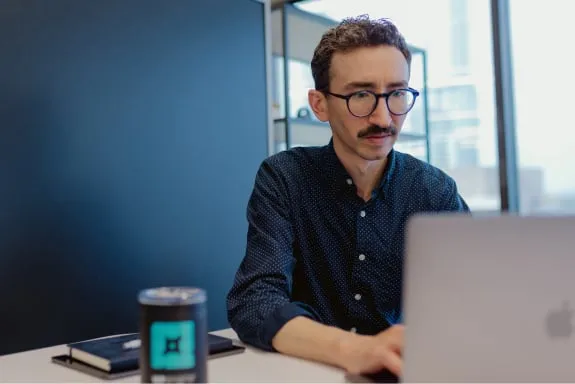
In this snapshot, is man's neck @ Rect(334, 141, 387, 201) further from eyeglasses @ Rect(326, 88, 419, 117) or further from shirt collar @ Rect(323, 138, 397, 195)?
eyeglasses @ Rect(326, 88, 419, 117)

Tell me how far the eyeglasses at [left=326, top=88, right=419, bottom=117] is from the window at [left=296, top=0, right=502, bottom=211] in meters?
1.39

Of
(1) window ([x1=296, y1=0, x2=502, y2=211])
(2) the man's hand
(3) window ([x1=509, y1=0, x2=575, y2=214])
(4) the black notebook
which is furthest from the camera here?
(1) window ([x1=296, y1=0, x2=502, y2=211])

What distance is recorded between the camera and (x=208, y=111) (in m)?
2.05

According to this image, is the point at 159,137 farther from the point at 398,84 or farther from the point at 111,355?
the point at 111,355

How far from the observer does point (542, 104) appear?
105 inches

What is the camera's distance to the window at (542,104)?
2.63m

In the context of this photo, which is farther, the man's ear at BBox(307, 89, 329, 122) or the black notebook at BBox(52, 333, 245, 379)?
the man's ear at BBox(307, 89, 329, 122)

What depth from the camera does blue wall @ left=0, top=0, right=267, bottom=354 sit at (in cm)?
155

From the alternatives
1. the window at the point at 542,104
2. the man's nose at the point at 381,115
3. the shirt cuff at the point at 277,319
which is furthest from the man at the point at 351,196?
the window at the point at 542,104

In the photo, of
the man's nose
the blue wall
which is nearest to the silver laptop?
the man's nose

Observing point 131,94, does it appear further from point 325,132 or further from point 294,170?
point 325,132

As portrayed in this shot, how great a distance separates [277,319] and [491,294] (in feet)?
1.69

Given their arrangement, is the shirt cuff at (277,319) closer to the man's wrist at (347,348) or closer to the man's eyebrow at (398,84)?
the man's wrist at (347,348)

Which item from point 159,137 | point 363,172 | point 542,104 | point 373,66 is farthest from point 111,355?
point 542,104
